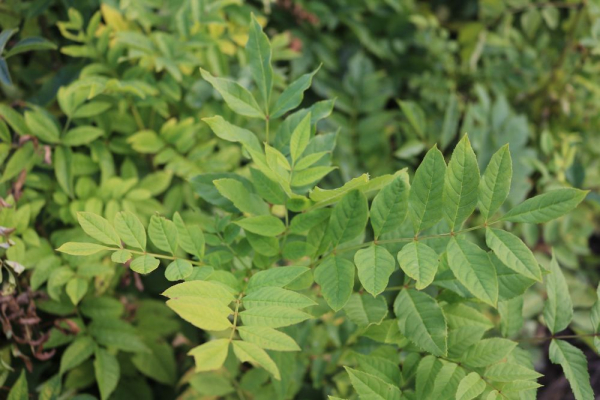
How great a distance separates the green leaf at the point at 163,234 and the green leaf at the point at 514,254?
504 mm

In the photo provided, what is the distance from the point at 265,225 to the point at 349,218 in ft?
0.49

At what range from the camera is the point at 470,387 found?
2.68ft

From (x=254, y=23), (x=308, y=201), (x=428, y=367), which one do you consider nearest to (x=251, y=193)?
(x=308, y=201)

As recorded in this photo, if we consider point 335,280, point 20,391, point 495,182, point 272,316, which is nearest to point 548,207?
point 495,182

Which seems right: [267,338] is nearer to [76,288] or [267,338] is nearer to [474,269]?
[474,269]

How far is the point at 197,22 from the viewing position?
1.32m

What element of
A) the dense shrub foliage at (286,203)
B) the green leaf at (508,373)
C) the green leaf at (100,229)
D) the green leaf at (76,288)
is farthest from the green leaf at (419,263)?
the green leaf at (76,288)

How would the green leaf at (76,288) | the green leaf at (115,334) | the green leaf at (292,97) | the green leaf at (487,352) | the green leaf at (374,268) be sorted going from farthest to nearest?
1. the green leaf at (115,334)
2. the green leaf at (76,288)
3. the green leaf at (292,97)
4. the green leaf at (487,352)
5. the green leaf at (374,268)

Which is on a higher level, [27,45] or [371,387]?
[27,45]

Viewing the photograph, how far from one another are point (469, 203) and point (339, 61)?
1.37 meters

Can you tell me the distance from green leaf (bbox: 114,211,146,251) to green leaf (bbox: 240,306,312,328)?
22cm

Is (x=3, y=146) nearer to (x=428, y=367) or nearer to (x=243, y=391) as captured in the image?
(x=243, y=391)

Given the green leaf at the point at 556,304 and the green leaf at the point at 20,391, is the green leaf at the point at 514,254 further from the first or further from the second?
the green leaf at the point at 20,391

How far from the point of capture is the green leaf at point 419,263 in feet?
2.48
